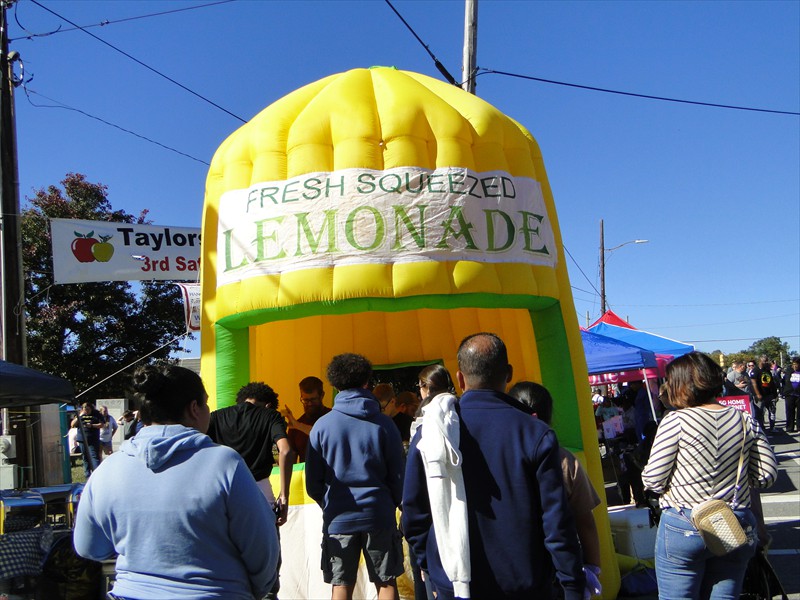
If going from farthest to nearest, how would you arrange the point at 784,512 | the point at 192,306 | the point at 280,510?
1. the point at 192,306
2. the point at 784,512
3. the point at 280,510

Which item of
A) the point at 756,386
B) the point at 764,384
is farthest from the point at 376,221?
the point at 764,384

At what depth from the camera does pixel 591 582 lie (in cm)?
265

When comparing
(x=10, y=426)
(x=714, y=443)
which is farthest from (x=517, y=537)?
(x=10, y=426)

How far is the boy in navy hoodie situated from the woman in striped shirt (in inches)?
59.9

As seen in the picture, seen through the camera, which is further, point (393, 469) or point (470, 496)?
point (393, 469)

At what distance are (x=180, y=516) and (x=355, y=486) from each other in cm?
203

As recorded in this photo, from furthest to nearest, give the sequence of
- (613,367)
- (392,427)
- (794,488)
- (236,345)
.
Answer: (613,367) → (794,488) → (236,345) → (392,427)

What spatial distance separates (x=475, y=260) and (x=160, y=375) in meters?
3.46

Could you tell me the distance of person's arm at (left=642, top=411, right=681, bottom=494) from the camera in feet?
10.5

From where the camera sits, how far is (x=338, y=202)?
5551 millimetres

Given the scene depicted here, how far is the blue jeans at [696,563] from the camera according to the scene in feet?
10.3

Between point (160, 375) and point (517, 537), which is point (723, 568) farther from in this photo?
point (160, 375)

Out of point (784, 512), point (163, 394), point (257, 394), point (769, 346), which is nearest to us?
point (163, 394)

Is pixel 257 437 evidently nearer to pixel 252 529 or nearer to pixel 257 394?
pixel 257 394
